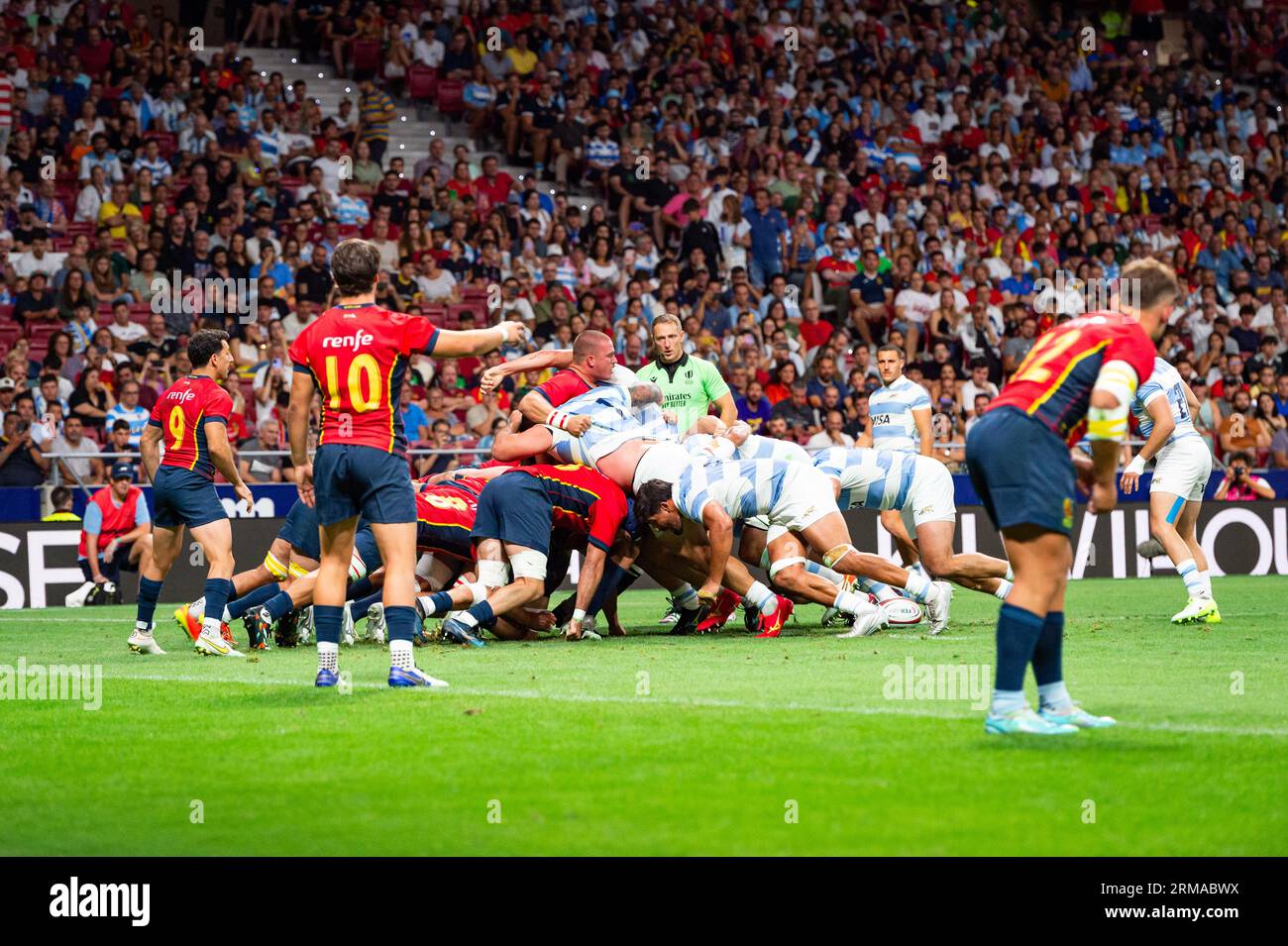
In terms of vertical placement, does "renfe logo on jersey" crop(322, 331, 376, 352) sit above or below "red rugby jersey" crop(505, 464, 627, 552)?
above

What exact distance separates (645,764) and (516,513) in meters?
6.03

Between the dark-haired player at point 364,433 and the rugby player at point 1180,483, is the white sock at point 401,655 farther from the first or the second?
the rugby player at point 1180,483

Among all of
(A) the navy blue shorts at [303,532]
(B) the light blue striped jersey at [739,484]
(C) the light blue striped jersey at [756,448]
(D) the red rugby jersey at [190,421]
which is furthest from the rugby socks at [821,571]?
(D) the red rugby jersey at [190,421]

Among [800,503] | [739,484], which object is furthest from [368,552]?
[800,503]

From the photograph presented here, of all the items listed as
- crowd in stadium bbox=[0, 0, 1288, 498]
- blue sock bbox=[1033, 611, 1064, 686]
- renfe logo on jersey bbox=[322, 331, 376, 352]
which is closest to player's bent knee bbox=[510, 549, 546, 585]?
renfe logo on jersey bbox=[322, 331, 376, 352]

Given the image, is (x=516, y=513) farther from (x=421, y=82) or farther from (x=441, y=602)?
(x=421, y=82)

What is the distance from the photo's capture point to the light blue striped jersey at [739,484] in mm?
12336

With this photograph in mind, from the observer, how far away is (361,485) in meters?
8.94

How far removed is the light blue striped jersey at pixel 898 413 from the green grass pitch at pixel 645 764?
4.93 metres

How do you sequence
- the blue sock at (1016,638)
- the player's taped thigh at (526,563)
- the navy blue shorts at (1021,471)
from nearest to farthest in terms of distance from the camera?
the blue sock at (1016,638)
the navy blue shorts at (1021,471)
the player's taped thigh at (526,563)

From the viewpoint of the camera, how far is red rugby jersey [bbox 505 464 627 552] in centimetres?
1255

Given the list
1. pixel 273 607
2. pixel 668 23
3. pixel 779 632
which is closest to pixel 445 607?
pixel 273 607

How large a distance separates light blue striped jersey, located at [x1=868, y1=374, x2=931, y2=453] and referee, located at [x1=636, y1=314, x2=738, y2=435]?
136cm

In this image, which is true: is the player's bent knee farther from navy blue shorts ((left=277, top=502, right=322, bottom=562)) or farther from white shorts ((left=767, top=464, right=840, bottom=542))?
white shorts ((left=767, top=464, right=840, bottom=542))
